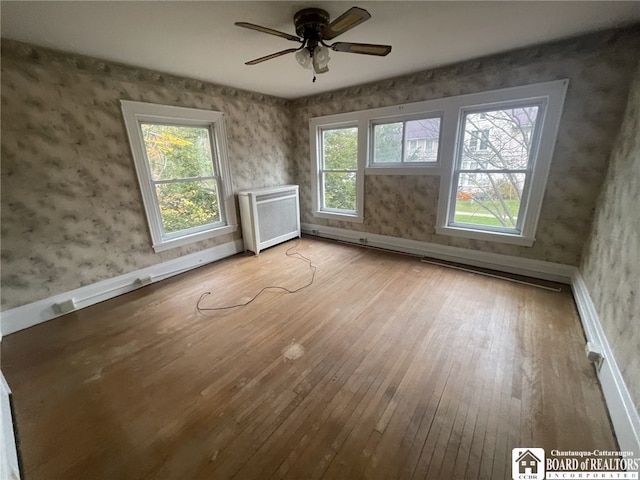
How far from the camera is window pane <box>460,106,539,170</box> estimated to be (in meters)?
2.71

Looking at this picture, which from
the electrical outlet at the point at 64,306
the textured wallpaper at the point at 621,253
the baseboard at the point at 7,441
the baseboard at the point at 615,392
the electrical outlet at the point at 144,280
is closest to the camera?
the baseboard at the point at 7,441

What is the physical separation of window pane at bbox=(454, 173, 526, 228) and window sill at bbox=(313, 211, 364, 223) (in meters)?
1.43

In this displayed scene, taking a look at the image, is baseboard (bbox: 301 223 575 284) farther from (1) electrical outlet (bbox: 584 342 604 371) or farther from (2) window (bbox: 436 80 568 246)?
(1) electrical outlet (bbox: 584 342 604 371)

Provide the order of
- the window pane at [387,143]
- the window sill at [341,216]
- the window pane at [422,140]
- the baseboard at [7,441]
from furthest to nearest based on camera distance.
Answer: the window sill at [341,216] → the window pane at [387,143] → the window pane at [422,140] → the baseboard at [7,441]

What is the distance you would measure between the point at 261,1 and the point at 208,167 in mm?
2302

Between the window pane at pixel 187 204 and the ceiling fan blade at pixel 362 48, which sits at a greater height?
the ceiling fan blade at pixel 362 48

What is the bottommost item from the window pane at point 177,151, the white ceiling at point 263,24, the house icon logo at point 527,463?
the house icon logo at point 527,463

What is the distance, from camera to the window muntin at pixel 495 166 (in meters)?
2.74

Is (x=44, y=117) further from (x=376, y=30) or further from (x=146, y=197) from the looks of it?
(x=376, y=30)

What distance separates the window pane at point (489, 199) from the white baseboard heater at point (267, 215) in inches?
99.8

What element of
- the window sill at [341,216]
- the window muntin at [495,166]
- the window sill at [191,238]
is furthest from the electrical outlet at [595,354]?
the window sill at [191,238]

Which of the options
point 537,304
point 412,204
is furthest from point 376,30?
point 537,304

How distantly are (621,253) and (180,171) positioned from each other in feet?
14.1

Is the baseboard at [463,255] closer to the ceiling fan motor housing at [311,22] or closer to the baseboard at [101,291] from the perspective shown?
the baseboard at [101,291]
